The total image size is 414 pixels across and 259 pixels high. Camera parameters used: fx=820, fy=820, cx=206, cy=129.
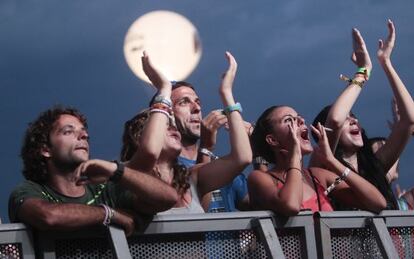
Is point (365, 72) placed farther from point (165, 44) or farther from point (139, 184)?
point (139, 184)

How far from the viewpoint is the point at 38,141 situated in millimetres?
4434

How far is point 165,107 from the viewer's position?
4.25 metres

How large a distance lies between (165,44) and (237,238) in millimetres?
1726

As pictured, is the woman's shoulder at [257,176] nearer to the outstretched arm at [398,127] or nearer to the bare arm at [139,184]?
the bare arm at [139,184]

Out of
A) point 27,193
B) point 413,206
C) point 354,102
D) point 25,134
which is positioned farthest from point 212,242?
point 413,206

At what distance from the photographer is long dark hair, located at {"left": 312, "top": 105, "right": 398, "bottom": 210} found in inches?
213

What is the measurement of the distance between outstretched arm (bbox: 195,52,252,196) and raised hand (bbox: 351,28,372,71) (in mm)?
1492

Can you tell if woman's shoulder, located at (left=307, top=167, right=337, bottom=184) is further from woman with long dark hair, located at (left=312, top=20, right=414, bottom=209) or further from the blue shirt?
the blue shirt

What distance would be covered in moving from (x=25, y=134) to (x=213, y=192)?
1.26m

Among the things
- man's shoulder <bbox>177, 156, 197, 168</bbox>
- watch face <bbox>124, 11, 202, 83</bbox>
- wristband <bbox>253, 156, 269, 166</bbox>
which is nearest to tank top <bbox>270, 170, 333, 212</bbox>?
wristband <bbox>253, 156, 269, 166</bbox>

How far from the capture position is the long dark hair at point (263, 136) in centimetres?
520

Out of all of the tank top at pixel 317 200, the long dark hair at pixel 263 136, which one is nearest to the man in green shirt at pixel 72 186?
the tank top at pixel 317 200

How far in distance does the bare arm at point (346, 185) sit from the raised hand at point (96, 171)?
1.60 meters

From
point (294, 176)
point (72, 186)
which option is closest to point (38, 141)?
point (72, 186)
